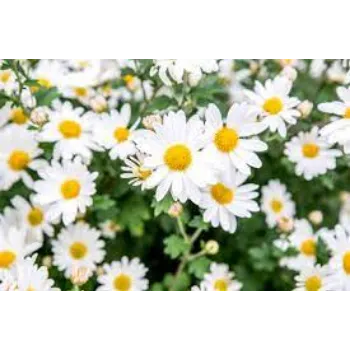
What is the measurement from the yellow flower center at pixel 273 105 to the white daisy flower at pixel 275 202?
51 cm

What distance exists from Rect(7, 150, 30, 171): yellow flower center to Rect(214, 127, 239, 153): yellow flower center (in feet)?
2.38

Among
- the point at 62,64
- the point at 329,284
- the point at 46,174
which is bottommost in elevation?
the point at 329,284

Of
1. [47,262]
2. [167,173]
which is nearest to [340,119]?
[167,173]

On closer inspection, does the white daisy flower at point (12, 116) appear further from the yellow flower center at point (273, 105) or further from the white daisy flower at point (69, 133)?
the yellow flower center at point (273, 105)

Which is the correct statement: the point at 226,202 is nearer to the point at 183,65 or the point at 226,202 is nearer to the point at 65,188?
the point at 183,65

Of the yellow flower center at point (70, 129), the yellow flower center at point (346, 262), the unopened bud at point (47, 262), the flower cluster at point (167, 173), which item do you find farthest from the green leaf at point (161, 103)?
the yellow flower center at point (346, 262)

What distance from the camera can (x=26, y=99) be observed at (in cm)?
222

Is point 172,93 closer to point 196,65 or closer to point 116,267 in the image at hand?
point 196,65

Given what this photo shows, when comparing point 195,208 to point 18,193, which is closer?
point 195,208

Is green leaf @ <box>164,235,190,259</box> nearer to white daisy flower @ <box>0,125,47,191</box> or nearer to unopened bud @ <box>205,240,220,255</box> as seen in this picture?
unopened bud @ <box>205,240,220,255</box>

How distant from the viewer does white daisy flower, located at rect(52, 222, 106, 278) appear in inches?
87.4

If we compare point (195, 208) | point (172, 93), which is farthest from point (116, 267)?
point (172, 93)
